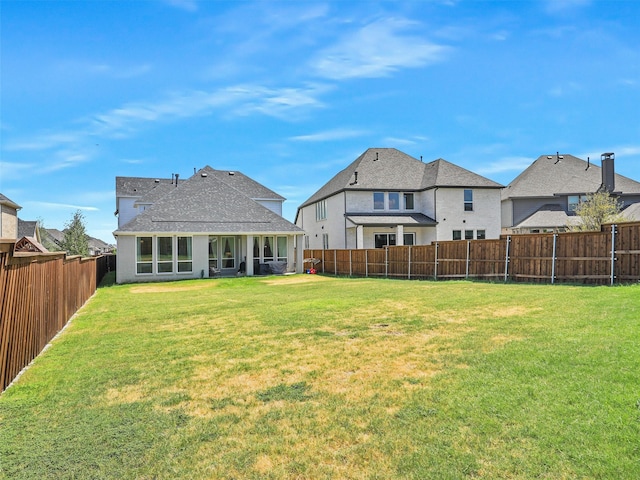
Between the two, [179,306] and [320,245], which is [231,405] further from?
[320,245]

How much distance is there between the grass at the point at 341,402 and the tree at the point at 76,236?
93.0 feet

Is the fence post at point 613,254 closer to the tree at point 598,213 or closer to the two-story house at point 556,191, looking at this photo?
the tree at point 598,213

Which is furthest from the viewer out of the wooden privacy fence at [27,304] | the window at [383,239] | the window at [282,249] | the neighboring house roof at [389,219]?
the window at [383,239]

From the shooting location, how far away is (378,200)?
31906 mm

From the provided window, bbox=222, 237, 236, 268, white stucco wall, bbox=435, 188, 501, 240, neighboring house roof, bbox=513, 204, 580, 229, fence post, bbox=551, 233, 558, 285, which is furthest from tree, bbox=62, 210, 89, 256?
Result: neighboring house roof, bbox=513, 204, 580, 229

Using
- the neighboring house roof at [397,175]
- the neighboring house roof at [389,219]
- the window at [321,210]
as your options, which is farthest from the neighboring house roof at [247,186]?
the neighboring house roof at [389,219]

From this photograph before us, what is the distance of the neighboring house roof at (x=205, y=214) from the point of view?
24125 millimetres

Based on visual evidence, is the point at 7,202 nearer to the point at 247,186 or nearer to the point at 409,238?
the point at 247,186

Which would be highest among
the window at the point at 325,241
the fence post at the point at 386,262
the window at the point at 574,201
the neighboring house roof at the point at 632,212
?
the window at the point at 574,201

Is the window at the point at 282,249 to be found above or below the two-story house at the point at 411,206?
below

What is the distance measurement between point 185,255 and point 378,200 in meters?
14.9

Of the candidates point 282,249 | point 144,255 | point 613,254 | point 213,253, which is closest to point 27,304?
point 613,254

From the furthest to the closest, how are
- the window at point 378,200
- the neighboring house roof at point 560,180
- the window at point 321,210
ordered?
the window at point 321,210, the neighboring house roof at point 560,180, the window at point 378,200

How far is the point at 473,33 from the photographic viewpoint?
1357 cm
